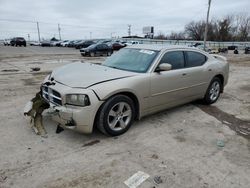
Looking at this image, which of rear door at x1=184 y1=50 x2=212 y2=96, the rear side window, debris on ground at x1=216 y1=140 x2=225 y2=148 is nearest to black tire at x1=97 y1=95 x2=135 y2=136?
debris on ground at x1=216 y1=140 x2=225 y2=148

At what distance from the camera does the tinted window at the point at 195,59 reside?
511 cm

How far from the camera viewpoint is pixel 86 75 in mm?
3885

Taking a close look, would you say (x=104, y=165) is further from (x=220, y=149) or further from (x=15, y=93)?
(x=15, y=93)

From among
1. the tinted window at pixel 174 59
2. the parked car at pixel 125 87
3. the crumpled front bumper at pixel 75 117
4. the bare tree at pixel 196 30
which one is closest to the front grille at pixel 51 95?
the parked car at pixel 125 87

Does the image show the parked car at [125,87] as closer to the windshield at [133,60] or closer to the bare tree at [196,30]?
the windshield at [133,60]

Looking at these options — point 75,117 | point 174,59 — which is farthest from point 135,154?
point 174,59

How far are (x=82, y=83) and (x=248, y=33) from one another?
82.0 m

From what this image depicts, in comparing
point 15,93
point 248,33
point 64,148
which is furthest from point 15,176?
point 248,33

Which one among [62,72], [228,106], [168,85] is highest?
[62,72]

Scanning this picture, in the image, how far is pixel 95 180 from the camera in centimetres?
277

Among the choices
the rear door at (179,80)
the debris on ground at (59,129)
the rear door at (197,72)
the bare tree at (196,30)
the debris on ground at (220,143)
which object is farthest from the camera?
the bare tree at (196,30)

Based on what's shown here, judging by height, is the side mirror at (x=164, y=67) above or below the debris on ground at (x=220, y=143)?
above

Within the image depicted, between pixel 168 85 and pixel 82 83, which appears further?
pixel 168 85

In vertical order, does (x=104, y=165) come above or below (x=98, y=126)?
below
